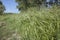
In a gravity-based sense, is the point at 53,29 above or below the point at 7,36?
above

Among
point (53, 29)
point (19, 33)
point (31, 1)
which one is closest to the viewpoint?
point (53, 29)

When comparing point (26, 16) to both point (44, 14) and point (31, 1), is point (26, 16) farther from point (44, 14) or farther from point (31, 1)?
point (31, 1)

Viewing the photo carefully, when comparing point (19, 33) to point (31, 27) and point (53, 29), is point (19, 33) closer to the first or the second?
point (31, 27)

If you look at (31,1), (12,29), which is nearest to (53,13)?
(12,29)

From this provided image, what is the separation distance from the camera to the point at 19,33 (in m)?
6.93

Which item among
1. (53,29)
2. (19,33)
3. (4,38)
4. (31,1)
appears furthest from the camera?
(31,1)

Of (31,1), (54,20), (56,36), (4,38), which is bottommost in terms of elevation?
(31,1)

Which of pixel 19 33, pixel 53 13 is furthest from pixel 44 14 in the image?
pixel 19 33

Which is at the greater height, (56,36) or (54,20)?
(54,20)

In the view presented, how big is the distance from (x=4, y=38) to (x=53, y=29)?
7.99 ft

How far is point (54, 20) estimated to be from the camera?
616 cm

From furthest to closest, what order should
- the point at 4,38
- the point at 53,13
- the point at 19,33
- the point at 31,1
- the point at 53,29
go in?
the point at 31,1 < the point at 4,38 < the point at 19,33 < the point at 53,13 < the point at 53,29

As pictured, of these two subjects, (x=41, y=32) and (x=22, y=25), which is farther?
(x=22, y=25)

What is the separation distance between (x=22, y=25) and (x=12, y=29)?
1.08 metres
